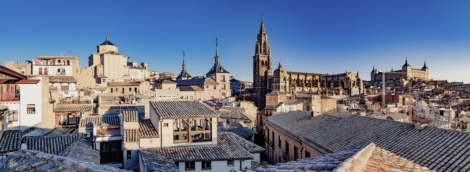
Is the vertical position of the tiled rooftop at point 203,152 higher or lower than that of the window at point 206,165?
higher

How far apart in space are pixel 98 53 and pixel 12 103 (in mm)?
52695

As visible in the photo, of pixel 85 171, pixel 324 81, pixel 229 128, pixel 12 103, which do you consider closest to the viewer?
pixel 85 171

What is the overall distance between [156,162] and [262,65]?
250 ft

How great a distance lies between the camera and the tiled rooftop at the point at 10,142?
1204cm

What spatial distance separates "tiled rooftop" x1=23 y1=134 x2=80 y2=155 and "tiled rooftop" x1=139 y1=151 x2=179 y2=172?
3846 mm

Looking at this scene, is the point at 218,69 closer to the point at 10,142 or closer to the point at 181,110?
the point at 181,110

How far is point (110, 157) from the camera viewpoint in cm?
1636

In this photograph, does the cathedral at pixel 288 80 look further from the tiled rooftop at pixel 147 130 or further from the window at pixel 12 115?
the window at pixel 12 115

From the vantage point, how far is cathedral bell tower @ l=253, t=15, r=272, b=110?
84562 millimetres

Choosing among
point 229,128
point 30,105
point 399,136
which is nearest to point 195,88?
point 229,128

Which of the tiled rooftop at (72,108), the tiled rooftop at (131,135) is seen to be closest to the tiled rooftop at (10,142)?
the tiled rooftop at (131,135)

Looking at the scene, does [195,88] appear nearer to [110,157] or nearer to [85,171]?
[110,157]

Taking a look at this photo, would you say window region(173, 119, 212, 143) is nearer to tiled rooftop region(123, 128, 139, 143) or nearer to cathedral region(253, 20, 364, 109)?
tiled rooftop region(123, 128, 139, 143)

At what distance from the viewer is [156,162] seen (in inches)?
520
